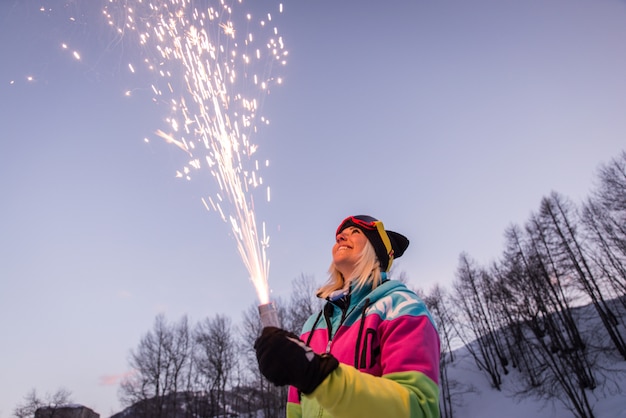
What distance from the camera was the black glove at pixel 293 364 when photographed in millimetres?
1299

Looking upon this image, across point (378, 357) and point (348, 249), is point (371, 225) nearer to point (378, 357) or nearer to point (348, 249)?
point (348, 249)

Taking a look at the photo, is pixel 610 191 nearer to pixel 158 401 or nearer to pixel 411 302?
pixel 411 302

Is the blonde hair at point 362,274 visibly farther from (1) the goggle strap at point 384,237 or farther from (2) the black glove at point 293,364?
(2) the black glove at point 293,364

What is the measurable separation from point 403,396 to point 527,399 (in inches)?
1344

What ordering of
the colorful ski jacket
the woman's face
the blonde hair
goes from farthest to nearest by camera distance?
1. the woman's face
2. the blonde hair
3. the colorful ski jacket

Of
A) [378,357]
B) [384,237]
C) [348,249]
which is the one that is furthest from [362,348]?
[384,237]

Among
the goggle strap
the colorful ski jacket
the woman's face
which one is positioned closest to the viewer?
the colorful ski jacket

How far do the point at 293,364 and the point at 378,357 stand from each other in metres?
0.75

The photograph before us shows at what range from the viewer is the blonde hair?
2.47 m

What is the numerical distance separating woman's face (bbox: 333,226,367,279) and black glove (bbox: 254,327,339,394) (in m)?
1.42

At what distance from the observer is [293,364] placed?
1.33m

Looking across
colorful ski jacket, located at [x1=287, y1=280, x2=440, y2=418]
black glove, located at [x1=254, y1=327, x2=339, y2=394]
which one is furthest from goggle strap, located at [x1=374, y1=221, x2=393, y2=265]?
black glove, located at [x1=254, y1=327, x2=339, y2=394]

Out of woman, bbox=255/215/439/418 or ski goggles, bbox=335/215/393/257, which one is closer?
woman, bbox=255/215/439/418

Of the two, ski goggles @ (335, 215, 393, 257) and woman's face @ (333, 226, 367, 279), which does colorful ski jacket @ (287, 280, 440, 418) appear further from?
ski goggles @ (335, 215, 393, 257)
